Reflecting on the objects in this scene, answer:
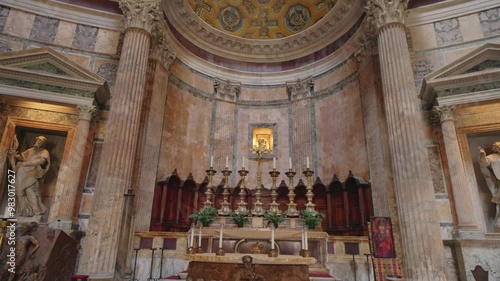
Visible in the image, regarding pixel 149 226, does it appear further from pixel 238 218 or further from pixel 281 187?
pixel 281 187

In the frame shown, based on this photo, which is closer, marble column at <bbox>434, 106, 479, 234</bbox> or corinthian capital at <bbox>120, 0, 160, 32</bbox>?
marble column at <bbox>434, 106, 479, 234</bbox>

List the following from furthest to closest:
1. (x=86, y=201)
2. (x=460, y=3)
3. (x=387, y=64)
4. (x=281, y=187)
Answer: (x=281, y=187) < (x=460, y=3) < (x=86, y=201) < (x=387, y=64)

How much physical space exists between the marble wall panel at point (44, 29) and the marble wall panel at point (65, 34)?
0.12 meters

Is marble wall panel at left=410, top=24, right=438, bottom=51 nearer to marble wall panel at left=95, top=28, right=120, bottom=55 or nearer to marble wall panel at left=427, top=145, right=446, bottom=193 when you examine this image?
marble wall panel at left=427, top=145, right=446, bottom=193

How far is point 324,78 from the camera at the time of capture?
13.8 m

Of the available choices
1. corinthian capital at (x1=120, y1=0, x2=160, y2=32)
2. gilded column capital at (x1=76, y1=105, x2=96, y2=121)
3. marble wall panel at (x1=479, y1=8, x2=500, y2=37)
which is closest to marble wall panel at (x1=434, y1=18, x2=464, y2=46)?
marble wall panel at (x1=479, y1=8, x2=500, y2=37)

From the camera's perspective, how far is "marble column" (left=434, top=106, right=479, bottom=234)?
768 centimetres

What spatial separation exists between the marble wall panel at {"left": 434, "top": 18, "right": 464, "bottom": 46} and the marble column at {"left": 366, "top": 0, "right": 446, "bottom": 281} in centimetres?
188

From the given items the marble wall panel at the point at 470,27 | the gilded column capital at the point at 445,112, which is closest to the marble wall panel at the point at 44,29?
the gilded column capital at the point at 445,112

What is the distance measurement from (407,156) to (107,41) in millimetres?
10091

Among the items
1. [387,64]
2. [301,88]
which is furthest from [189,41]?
[387,64]

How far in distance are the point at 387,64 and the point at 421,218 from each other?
410 centimetres

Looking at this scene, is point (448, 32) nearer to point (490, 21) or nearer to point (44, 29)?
point (490, 21)

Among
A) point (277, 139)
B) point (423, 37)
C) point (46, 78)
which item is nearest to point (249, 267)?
point (46, 78)
